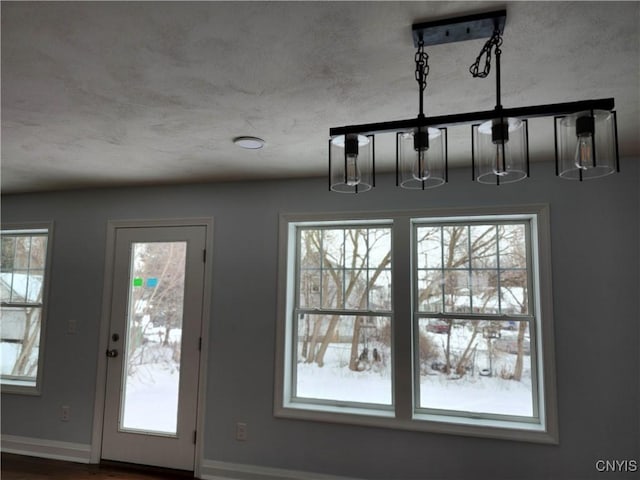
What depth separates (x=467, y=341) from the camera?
3264 mm

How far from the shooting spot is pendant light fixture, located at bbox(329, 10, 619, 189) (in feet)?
3.92

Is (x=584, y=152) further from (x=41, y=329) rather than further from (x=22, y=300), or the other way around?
(x=22, y=300)

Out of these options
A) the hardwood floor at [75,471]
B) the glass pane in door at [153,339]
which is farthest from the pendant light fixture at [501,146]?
the hardwood floor at [75,471]

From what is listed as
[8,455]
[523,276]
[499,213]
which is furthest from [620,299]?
[8,455]

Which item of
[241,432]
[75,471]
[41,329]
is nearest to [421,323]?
[241,432]

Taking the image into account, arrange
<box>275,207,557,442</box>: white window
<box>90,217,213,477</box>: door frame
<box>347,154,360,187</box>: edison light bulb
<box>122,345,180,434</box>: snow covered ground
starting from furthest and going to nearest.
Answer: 1. <box>122,345,180,434</box>: snow covered ground
2. <box>90,217,213,477</box>: door frame
3. <box>275,207,557,442</box>: white window
4. <box>347,154,360,187</box>: edison light bulb

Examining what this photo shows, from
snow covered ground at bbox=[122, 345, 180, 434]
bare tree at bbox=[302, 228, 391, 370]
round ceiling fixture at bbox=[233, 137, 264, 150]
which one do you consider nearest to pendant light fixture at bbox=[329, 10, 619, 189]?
round ceiling fixture at bbox=[233, 137, 264, 150]

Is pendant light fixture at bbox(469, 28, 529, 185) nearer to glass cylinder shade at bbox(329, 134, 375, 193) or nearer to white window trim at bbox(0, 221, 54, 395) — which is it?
glass cylinder shade at bbox(329, 134, 375, 193)

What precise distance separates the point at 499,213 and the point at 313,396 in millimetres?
2003

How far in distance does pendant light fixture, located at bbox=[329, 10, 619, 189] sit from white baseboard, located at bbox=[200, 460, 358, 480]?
8.56ft

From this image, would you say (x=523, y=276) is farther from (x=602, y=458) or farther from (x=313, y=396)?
(x=313, y=396)

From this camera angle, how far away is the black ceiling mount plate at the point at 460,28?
1473mm

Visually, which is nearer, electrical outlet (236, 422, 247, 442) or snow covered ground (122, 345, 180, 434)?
electrical outlet (236, 422, 247, 442)

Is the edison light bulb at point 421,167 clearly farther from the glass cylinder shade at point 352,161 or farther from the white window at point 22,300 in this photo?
the white window at point 22,300
